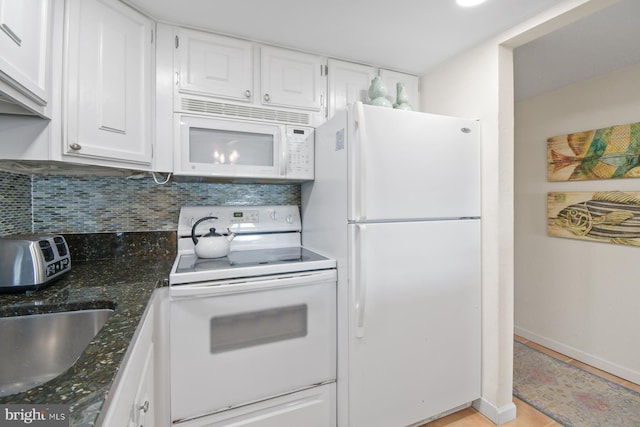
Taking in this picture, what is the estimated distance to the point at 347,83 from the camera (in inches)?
77.7

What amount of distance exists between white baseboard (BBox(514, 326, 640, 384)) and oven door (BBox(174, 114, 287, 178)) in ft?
9.11

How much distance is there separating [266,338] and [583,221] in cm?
264

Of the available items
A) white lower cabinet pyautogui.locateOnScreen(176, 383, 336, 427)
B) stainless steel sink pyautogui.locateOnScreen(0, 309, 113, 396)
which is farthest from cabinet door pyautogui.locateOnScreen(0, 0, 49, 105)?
white lower cabinet pyautogui.locateOnScreen(176, 383, 336, 427)

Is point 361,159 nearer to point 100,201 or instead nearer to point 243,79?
point 243,79

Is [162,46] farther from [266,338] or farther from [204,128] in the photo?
[266,338]

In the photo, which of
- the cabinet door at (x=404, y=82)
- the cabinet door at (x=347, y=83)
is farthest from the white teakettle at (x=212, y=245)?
the cabinet door at (x=404, y=82)

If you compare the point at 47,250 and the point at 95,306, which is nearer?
the point at 95,306

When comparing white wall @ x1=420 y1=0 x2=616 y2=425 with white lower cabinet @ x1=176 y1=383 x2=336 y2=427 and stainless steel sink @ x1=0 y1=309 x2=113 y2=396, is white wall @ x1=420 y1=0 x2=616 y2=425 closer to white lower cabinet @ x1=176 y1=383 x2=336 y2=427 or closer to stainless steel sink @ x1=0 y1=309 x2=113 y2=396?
white lower cabinet @ x1=176 y1=383 x2=336 y2=427

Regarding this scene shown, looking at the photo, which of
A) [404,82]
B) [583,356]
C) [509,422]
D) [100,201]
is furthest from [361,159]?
[583,356]

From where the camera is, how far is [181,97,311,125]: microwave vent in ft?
5.35

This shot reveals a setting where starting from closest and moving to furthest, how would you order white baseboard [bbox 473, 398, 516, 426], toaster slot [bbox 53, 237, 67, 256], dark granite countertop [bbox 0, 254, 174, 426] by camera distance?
dark granite countertop [bbox 0, 254, 174, 426]
toaster slot [bbox 53, 237, 67, 256]
white baseboard [bbox 473, 398, 516, 426]

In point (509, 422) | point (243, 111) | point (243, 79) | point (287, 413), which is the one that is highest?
point (243, 79)

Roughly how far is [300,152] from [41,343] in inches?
57.4

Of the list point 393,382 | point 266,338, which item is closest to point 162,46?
point 266,338
